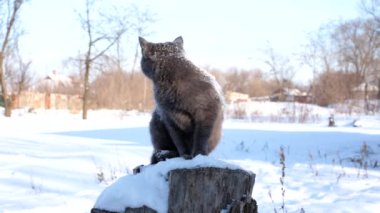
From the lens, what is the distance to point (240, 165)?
6.77 m

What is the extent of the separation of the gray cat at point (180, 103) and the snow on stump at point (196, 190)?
436mm

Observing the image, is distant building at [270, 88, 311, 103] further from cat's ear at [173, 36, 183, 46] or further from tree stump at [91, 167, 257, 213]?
tree stump at [91, 167, 257, 213]

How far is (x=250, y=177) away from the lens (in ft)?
7.12

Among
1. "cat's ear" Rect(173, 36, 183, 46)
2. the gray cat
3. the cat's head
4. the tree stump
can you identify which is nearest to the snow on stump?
the tree stump

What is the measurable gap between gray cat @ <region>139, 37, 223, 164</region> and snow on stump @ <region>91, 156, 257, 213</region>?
436 millimetres

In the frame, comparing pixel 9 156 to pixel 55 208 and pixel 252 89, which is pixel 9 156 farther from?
pixel 252 89

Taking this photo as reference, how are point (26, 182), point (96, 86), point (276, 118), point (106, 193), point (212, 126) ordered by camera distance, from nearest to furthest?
1. point (106, 193)
2. point (212, 126)
3. point (26, 182)
4. point (276, 118)
5. point (96, 86)

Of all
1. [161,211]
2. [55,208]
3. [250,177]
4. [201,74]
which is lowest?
[55,208]

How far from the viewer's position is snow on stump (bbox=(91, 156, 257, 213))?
210cm

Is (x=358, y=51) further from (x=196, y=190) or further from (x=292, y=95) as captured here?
(x=196, y=190)

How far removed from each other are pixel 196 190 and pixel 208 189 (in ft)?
0.19

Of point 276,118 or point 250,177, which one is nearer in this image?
point 250,177

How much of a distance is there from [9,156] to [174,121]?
6.76m

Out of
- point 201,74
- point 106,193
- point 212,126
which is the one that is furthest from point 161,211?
point 201,74
